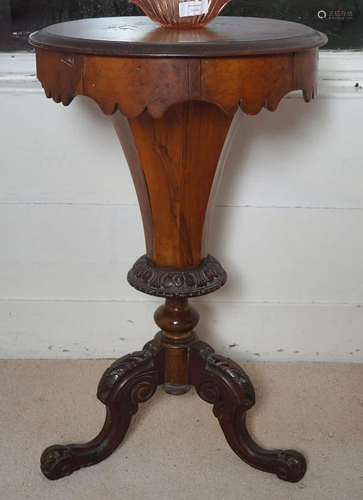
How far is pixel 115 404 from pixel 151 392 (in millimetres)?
102

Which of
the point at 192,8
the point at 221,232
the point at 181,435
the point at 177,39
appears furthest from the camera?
the point at 221,232

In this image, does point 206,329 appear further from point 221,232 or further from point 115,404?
point 115,404

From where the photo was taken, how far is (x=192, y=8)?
1452mm

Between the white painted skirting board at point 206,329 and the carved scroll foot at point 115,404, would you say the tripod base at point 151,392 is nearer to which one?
the carved scroll foot at point 115,404

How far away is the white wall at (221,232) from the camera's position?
2.10m

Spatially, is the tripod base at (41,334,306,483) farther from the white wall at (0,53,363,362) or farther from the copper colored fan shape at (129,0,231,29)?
the copper colored fan shape at (129,0,231,29)

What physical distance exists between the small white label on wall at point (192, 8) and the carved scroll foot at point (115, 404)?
0.87 metres

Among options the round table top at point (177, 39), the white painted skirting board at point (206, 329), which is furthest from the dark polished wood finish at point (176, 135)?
the white painted skirting board at point (206, 329)

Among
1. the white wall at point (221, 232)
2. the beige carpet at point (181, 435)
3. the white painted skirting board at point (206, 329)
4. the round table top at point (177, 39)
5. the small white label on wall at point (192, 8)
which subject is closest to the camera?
the round table top at point (177, 39)

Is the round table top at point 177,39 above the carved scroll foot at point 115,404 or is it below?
above

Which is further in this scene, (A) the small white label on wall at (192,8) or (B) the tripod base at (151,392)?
(B) the tripod base at (151,392)

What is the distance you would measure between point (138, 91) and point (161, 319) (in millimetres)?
722

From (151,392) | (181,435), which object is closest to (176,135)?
(151,392)

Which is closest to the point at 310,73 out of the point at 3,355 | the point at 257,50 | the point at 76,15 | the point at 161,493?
the point at 257,50
